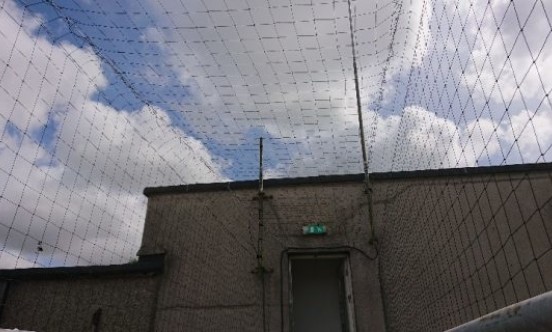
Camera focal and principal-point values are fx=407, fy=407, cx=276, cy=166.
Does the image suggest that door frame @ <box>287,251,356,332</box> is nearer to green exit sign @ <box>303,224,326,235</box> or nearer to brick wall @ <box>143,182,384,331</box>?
brick wall @ <box>143,182,384,331</box>

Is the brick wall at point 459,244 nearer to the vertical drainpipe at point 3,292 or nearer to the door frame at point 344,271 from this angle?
the door frame at point 344,271

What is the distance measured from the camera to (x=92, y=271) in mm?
6547

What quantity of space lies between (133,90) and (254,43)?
1.75 metres

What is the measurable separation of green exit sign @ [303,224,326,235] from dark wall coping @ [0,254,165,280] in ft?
7.75

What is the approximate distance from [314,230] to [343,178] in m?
1.04

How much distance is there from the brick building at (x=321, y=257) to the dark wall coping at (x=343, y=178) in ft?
0.06

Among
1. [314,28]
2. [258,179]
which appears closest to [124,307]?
[258,179]

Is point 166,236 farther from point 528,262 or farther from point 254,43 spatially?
point 528,262

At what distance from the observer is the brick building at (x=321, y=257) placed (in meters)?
5.90

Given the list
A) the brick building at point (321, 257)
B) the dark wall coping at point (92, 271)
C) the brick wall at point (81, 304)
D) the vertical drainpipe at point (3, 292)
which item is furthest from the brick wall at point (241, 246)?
the vertical drainpipe at point (3, 292)

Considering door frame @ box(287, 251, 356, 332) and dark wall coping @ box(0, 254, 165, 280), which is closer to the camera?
door frame @ box(287, 251, 356, 332)

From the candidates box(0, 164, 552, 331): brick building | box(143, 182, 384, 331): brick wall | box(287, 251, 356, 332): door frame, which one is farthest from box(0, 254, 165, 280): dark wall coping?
box(287, 251, 356, 332): door frame

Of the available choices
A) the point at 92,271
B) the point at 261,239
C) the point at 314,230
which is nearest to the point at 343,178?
the point at 314,230

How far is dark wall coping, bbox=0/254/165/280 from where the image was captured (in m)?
6.49
